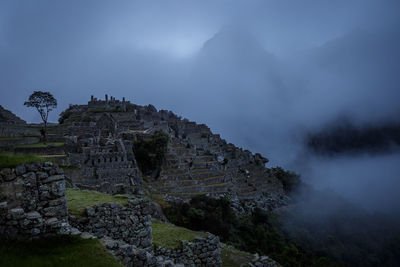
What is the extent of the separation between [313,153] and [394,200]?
78.7 ft

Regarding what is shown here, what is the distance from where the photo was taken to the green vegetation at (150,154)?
29.8 m

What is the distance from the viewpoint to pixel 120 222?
247 inches

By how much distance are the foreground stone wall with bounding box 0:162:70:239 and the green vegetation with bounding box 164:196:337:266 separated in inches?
653

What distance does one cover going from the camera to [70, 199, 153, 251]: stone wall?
5.79m

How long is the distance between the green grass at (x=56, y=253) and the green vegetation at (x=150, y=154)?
25.6m

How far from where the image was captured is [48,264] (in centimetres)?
381

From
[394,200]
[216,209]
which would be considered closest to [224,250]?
[216,209]

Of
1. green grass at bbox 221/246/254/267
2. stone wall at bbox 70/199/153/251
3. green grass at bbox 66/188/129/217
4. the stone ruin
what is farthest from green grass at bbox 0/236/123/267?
the stone ruin

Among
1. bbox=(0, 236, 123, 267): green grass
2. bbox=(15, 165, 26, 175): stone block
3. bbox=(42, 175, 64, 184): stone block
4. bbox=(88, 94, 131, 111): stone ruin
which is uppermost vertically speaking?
bbox=(88, 94, 131, 111): stone ruin

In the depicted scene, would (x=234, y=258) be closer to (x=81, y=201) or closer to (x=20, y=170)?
(x=81, y=201)

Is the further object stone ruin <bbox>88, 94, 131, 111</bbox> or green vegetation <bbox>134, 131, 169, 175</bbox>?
stone ruin <bbox>88, 94, 131, 111</bbox>

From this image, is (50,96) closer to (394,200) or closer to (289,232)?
(289,232)

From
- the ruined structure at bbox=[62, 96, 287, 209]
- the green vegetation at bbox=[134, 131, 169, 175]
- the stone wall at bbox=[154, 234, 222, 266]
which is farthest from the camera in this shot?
the green vegetation at bbox=[134, 131, 169, 175]

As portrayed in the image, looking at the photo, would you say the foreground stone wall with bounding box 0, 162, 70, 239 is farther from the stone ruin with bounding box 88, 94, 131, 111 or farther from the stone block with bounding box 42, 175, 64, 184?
the stone ruin with bounding box 88, 94, 131, 111
